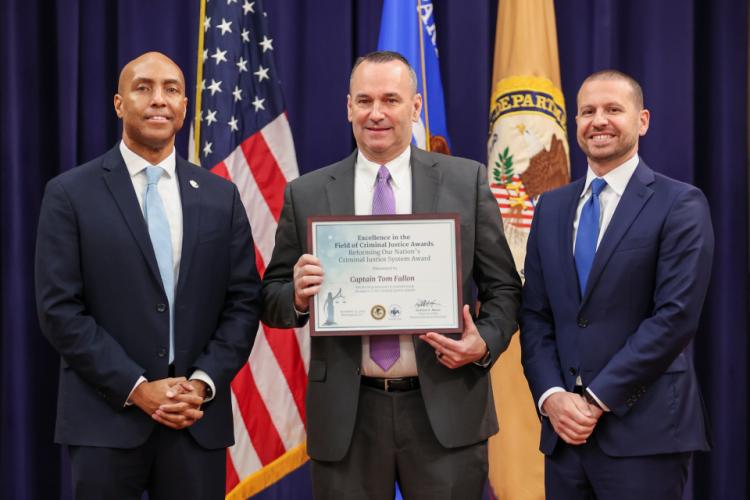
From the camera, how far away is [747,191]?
14.6 ft

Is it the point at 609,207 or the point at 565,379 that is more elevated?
the point at 609,207

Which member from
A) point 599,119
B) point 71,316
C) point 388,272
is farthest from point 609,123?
point 71,316

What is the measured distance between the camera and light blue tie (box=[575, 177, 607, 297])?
258cm

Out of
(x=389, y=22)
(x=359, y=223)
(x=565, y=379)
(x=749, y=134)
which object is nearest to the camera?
(x=359, y=223)

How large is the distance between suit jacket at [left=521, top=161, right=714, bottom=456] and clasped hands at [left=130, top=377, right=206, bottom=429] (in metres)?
1.09

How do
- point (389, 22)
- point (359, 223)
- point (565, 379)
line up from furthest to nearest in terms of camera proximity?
point (389, 22) < point (565, 379) < point (359, 223)

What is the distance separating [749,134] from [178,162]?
325cm

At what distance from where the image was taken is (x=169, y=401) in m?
2.45

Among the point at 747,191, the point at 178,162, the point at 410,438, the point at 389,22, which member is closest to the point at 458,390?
the point at 410,438

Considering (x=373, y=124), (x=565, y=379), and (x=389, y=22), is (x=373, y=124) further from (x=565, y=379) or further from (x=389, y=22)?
(x=389, y=22)

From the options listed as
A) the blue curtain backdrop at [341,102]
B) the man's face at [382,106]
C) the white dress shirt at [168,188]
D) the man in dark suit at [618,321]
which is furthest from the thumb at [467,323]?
the blue curtain backdrop at [341,102]

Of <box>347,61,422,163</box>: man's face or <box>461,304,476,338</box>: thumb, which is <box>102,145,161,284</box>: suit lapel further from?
<box>461,304,476,338</box>: thumb

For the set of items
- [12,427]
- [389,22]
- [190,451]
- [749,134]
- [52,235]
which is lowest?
[12,427]

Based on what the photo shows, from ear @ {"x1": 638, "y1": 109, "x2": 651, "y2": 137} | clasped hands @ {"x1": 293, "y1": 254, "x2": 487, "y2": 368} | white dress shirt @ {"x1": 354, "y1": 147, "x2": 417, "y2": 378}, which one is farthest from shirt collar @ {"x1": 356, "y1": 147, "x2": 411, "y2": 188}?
ear @ {"x1": 638, "y1": 109, "x2": 651, "y2": 137}
